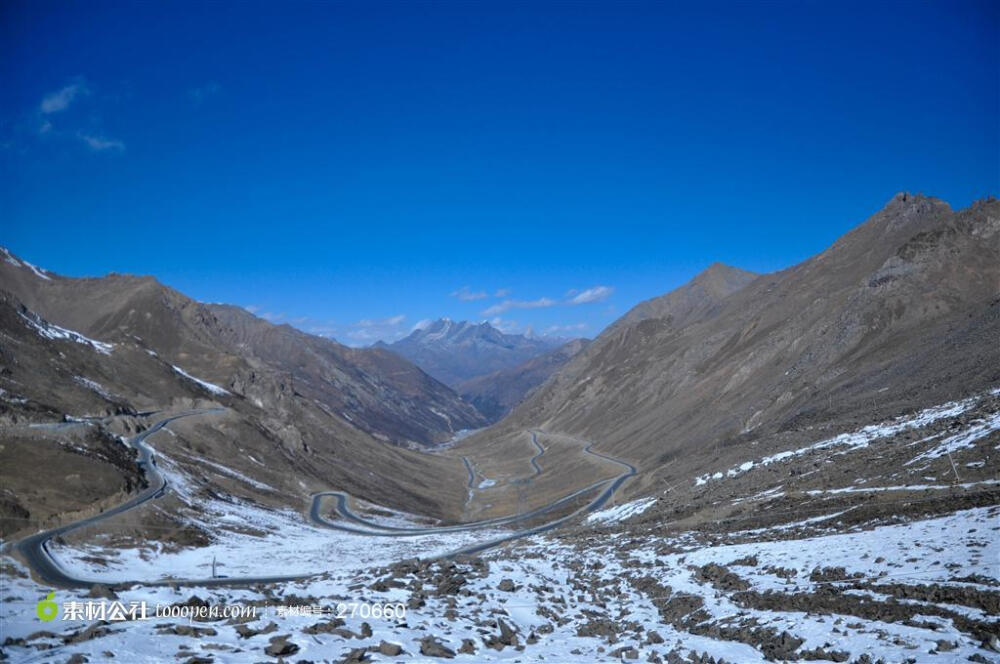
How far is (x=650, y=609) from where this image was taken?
76.4 feet

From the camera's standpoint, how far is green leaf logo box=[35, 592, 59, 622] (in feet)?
51.2

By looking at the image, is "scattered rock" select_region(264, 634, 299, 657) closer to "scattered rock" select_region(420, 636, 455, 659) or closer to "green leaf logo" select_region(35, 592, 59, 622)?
"scattered rock" select_region(420, 636, 455, 659)

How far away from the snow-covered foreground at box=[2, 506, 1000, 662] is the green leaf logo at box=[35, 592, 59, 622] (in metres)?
0.22

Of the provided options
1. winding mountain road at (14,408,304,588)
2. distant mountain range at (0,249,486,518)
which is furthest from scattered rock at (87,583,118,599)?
distant mountain range at (0,249,486,518)

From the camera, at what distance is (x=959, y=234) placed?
323ft

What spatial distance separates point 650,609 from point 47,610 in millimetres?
18278

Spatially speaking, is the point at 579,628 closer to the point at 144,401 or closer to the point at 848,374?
the point at 848,374

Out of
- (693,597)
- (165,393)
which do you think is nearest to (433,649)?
(693,597)

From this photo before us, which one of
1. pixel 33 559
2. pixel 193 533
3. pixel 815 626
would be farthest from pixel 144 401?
pixel 815 626

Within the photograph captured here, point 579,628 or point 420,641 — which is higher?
point 420,641

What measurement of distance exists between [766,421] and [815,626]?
232ft

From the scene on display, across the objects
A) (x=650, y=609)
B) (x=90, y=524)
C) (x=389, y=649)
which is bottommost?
(x=650, y=609)

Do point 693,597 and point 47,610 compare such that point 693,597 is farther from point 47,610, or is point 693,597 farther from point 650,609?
point 47,610

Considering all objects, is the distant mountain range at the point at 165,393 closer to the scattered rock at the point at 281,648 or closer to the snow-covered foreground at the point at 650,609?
the snow-covered foreground at the point at 650,609
